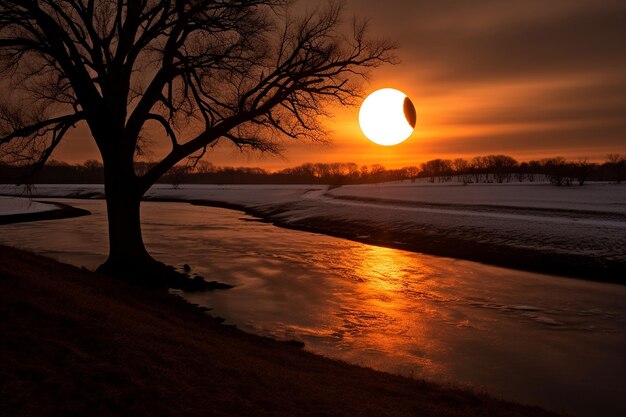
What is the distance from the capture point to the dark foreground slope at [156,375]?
4598mm

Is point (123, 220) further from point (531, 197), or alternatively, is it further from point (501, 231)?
point (531, 197)

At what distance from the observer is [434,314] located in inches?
539

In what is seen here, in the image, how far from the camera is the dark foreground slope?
4.60 m

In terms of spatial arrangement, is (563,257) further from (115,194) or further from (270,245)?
(115,194)

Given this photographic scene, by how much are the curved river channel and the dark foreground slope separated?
213 cm

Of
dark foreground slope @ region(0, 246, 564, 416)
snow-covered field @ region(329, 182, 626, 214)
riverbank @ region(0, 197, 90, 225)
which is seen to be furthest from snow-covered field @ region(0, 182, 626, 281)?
riverbank @ region(0, 197, 90, 225)

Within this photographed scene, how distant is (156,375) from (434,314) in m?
10.1

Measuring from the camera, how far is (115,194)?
595 inches

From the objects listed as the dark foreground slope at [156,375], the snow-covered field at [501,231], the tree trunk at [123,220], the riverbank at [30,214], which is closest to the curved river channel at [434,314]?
the dark foreground slope at [156,375]

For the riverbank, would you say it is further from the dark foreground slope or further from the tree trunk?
the dark foreground slope

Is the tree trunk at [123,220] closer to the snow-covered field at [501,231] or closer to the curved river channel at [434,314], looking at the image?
the curved river channel at [434,314]

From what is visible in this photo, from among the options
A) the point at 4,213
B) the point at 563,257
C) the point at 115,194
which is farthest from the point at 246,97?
the point at 4,213

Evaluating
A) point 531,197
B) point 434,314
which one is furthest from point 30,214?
point 531,197

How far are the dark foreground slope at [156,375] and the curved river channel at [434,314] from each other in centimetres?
213
